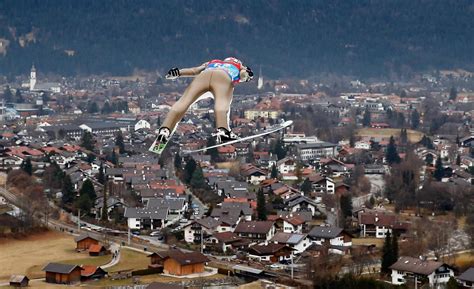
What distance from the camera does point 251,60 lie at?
61.5 meters

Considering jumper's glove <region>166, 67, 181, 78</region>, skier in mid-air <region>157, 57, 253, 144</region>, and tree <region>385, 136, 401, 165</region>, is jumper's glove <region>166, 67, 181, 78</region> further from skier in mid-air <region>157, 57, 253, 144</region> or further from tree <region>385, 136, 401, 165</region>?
tree <region>385, 136, 401, 165</region>

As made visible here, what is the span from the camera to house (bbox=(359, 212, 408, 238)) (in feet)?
54.6

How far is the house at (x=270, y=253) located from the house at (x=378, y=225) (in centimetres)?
197

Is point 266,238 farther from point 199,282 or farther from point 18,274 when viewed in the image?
point 18,274

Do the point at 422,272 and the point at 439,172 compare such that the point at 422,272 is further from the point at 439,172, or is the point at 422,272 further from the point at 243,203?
the point at 439,172

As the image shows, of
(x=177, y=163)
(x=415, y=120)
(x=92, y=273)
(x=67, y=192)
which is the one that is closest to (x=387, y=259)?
(x=92, y=273)

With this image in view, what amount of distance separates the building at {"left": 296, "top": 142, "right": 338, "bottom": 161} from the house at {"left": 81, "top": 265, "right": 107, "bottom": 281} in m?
12.6

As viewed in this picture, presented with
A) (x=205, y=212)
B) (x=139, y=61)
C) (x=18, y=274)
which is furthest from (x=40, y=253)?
(x=139, y=61)

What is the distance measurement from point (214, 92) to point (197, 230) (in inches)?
447

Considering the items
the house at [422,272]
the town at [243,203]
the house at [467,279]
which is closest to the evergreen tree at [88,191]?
the town at [243,203]

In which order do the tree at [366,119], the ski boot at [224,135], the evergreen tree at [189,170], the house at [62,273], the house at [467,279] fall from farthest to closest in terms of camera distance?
1. the tree at [366,119]
2. the evergreen tree at [189,170]
3. the house at [62,273]
4. the house at [467,279]
5. the ski boot at [224,135]

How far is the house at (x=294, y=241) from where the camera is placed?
15586 millimetres

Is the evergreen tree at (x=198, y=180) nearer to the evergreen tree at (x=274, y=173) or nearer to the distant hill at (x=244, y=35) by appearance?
the evergreen tree at (x=274, y=173)

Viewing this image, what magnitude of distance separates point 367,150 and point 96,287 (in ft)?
49.2
